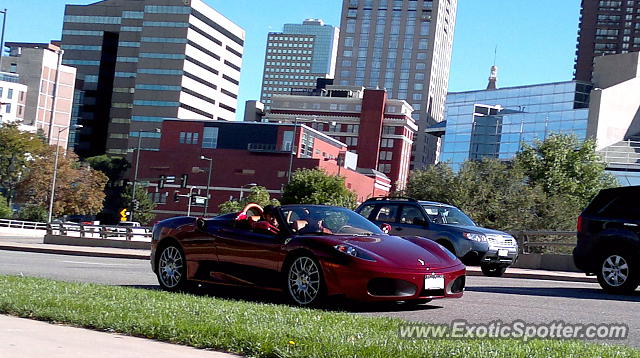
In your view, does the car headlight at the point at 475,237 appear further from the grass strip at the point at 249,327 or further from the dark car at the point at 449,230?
the grass strip at the point at 249,327

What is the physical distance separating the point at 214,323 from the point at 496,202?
4788 centimetres

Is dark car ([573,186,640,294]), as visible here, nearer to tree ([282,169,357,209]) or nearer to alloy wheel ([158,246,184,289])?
alloy wheel ([158,246,184,289])

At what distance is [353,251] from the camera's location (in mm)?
10547

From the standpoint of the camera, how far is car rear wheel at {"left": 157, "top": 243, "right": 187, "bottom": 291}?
12570mm

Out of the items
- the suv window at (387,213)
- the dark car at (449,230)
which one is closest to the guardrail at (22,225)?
the suv window at (387,213)

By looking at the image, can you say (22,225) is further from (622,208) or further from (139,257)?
(622,208)

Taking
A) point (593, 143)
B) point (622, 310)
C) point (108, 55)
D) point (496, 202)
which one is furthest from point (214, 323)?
point (108, 55)

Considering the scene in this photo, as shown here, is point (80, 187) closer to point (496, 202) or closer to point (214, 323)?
point (496, 202)

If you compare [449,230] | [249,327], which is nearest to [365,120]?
[449,230]

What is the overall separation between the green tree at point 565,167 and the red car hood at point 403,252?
237 ft

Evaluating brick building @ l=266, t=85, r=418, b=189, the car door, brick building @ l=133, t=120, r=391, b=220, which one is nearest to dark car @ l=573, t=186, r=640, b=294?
the car door

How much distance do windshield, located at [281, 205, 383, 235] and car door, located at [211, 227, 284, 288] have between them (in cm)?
36

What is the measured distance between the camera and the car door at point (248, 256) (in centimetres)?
1127

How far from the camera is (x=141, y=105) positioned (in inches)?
6220
